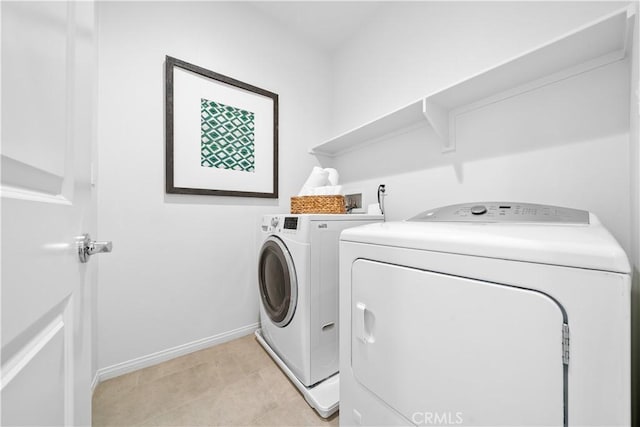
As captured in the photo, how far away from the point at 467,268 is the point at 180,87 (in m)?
2.00

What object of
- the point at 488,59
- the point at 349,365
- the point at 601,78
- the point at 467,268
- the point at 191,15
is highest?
the point at 191,15

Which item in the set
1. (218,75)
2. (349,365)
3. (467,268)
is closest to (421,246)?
(467,268)

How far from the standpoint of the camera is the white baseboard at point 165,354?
1409mm

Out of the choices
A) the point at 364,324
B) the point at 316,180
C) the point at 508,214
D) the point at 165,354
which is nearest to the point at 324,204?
the point at 316,180

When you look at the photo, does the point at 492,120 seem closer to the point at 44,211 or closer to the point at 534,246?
the point at 534,246

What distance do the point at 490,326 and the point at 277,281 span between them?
1.24m

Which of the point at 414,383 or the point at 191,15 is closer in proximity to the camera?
the point at 414,383

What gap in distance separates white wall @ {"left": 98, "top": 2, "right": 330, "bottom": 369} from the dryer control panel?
1375 millimetres

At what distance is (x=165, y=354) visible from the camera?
62.5 inches

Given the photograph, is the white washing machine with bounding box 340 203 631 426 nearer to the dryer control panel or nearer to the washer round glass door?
the dryer control panel

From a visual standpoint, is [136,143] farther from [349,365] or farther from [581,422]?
[581,422]

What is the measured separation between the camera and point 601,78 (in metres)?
1.01

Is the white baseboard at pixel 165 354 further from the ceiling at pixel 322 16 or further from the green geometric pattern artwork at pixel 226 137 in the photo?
the ceiling at pixel 322 16

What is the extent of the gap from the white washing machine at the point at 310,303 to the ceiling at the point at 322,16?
1783 millimetres
